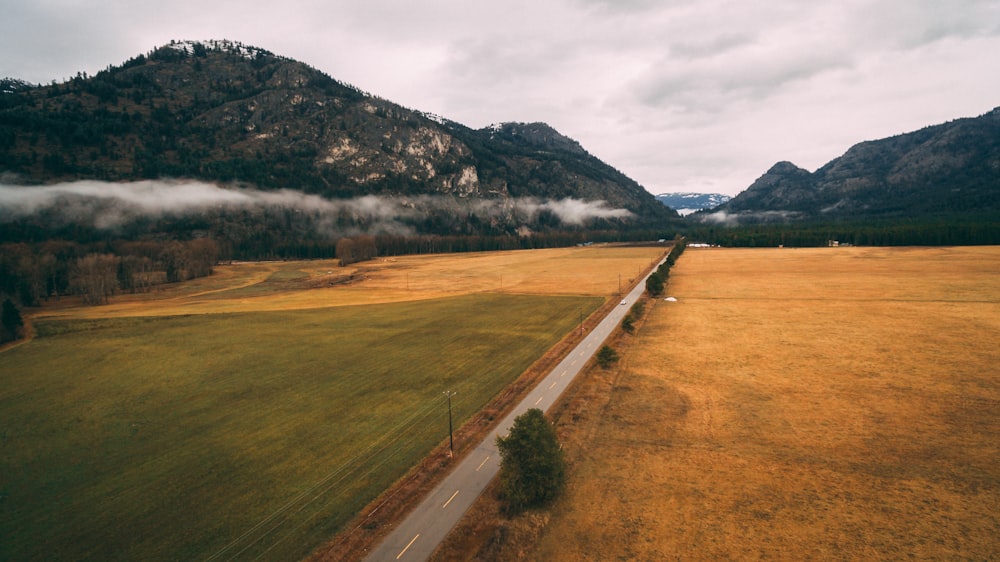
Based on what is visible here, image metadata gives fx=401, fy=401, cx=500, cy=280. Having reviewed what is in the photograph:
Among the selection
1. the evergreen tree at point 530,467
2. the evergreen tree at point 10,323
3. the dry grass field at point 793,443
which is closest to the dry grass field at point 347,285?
the evergreen tree at point 10,323

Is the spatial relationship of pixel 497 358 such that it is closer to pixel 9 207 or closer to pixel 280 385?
pixel 280 385

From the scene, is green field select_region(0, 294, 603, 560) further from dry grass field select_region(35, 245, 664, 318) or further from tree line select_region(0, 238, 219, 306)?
tree line select_region(0, 238, 219, 306)

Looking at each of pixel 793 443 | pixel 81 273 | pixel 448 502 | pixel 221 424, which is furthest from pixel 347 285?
pixel 793 443

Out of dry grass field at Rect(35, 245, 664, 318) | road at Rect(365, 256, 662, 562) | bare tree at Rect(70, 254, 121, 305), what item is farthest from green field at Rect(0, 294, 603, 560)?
bare tree at Rect(70, 254, 121, 305)

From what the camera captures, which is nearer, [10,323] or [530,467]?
[530,467]


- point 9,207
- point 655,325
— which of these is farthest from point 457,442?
point 9,207

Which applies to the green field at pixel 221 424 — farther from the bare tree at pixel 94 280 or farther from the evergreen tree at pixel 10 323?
the bare tree at pixel 94 280

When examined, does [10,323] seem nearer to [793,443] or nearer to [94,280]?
[94,280]
